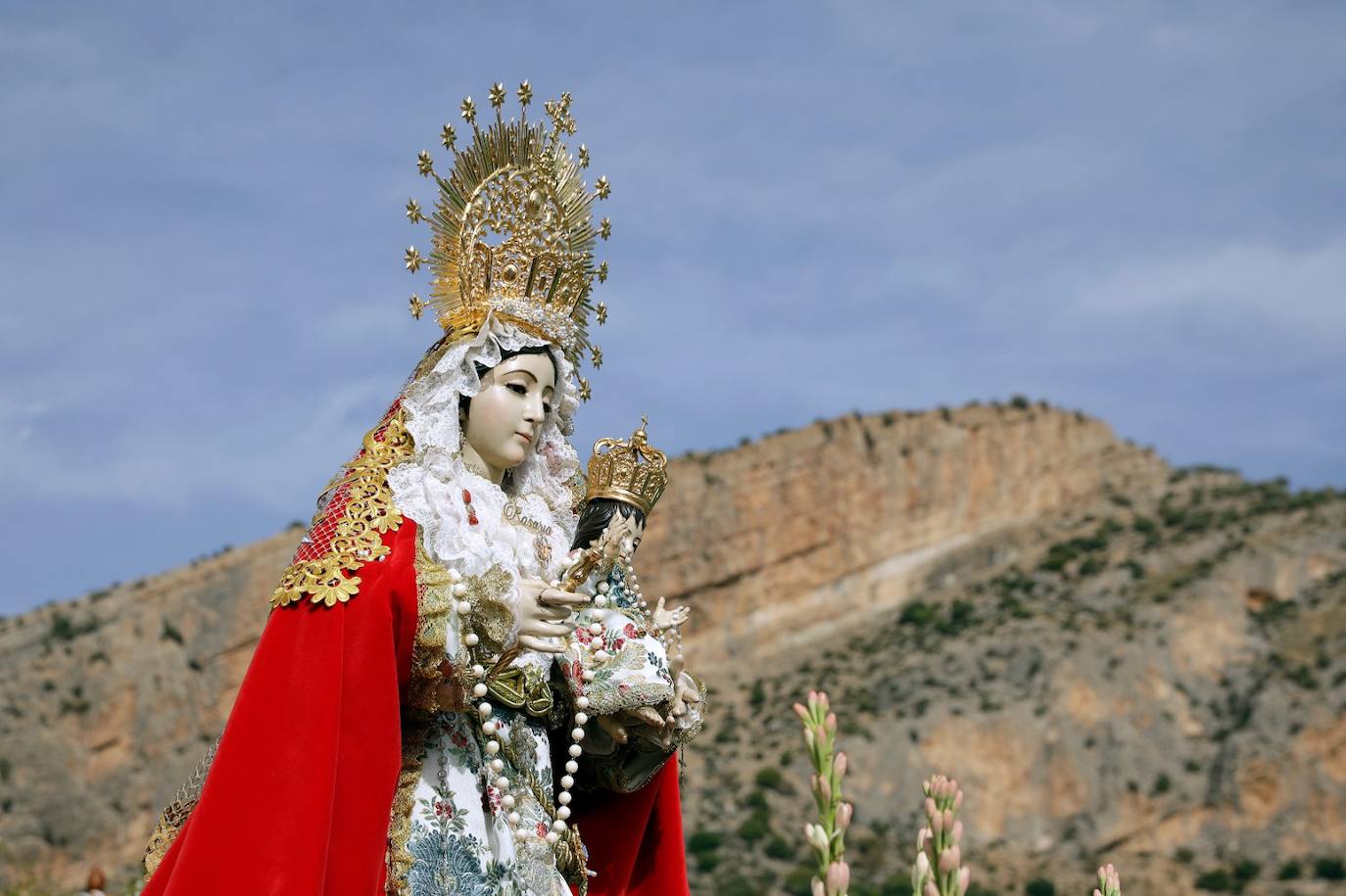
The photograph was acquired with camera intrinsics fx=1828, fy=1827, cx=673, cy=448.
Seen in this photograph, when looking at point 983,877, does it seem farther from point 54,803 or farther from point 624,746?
point 624,746

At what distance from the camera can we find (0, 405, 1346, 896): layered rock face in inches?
2229

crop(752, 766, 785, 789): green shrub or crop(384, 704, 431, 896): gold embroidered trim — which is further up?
crop(752, 766, 785, 789): green shrub

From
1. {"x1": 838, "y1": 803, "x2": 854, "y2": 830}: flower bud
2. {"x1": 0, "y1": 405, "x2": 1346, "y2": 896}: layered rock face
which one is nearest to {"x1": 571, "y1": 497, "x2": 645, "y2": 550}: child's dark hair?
{"x1": 838, "y1": 803, "x2": 854, "y2": 830}: flower bud

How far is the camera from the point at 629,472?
579cm

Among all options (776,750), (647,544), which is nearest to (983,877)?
(776,750)

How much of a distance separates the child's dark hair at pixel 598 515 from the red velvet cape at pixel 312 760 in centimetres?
75

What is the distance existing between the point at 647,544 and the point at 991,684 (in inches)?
674

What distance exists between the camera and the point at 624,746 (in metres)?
5.85

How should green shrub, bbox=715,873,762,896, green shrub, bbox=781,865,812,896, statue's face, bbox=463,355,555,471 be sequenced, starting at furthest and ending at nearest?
green shrub, bbox=715,873,762,896
green shrub, bbox=781,865,812,896
statue's face, bbox=463,355,555,471

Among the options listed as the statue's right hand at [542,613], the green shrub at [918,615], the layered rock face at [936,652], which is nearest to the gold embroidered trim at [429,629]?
the statue's right hand at [542,613]

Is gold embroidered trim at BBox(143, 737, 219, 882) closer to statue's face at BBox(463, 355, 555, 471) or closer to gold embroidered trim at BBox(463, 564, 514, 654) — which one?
gold embroidered trim at BBox(463, 564, 514, 654)

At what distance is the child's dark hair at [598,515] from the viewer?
5.72 meters

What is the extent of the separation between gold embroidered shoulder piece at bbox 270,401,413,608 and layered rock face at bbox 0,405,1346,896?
4442 centimetres

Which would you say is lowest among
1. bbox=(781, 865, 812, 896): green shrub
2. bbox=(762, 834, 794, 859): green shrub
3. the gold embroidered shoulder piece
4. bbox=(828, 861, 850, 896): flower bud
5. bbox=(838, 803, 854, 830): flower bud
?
bbox=(828, 861, 850, 896): flower bud
